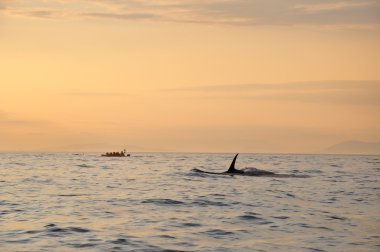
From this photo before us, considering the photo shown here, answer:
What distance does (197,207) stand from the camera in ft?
87.7

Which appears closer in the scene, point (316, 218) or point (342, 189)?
point (316, 218)

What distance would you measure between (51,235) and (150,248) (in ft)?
12.6

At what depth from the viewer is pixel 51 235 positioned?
17984mm

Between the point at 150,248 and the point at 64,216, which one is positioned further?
the point at 64,216

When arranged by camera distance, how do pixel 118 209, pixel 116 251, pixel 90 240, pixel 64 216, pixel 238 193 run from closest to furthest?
pixel 116 251 → pixel 90 240 → pixel 64 216 → pixel 118 209 → pixel 238 193

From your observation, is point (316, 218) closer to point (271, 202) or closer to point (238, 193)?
point (271, 202)

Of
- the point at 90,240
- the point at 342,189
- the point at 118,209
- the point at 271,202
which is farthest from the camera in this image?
the point at 342,189

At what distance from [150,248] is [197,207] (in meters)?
10.6

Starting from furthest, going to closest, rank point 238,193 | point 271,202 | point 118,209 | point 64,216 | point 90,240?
point 238,193 < point 271,202 < point 118,209 < point 64,216 < point 90,240

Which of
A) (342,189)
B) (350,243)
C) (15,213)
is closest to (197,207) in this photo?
(15,213)

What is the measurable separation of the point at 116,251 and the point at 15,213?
9344 millimetres

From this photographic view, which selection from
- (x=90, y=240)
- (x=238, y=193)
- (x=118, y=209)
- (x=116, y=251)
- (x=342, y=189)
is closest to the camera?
(x=116, y=251)

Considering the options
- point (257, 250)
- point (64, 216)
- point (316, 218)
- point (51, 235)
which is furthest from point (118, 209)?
point (257, 250)

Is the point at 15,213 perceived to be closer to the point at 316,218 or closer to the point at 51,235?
the point at 51,235
